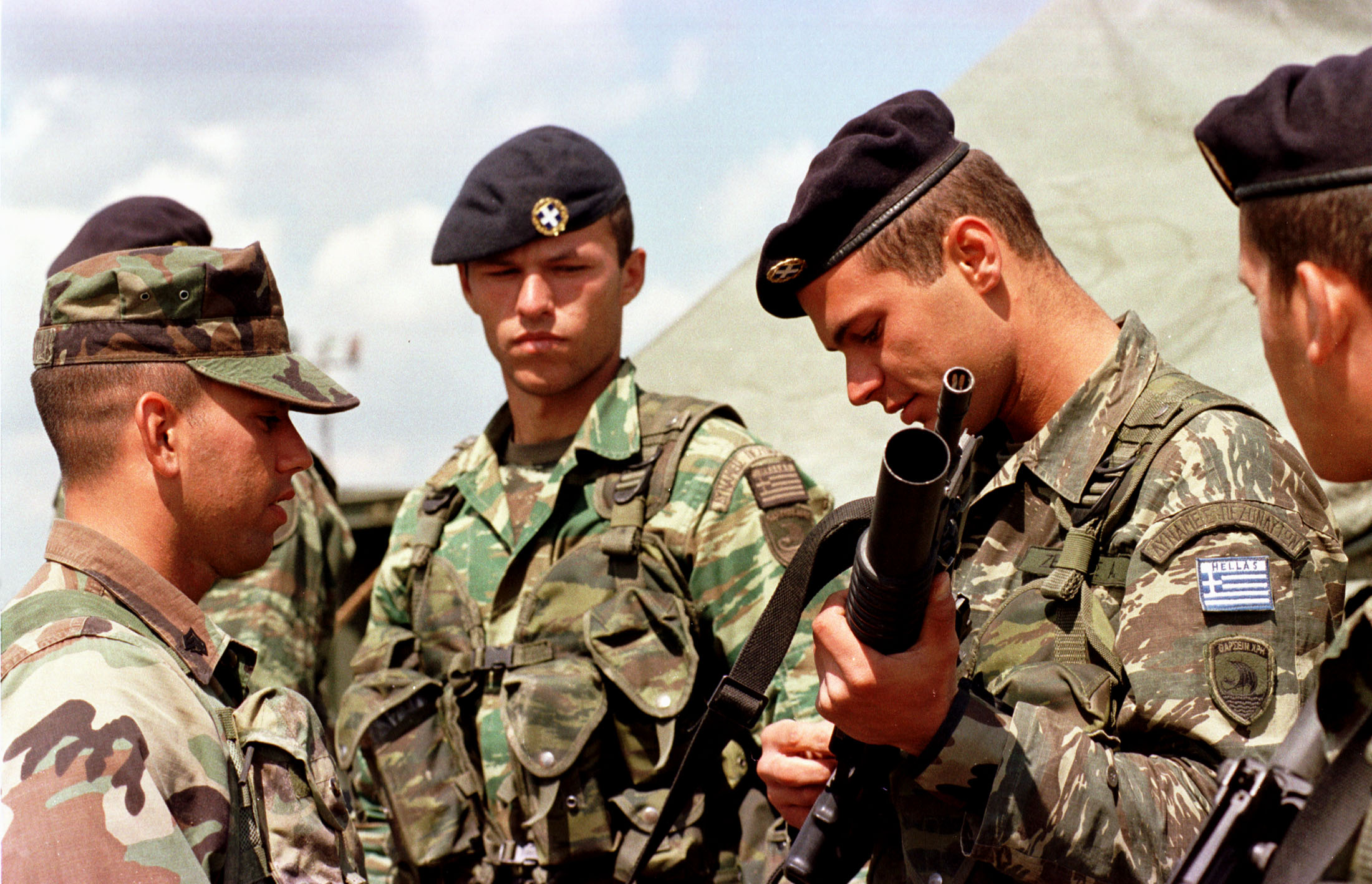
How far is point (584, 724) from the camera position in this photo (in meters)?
3.07

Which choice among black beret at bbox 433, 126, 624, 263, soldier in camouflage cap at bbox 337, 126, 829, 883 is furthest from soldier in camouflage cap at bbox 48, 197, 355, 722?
black beret at bbox 433, 126, 624, 263

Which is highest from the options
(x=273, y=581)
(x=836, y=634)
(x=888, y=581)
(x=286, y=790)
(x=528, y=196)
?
(x=528, y=196)

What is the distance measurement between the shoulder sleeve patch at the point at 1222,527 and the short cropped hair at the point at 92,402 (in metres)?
1.66

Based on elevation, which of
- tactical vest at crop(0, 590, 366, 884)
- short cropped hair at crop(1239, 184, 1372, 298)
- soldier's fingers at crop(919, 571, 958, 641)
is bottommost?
tactical vest at crop(0, 590, 366, 884)

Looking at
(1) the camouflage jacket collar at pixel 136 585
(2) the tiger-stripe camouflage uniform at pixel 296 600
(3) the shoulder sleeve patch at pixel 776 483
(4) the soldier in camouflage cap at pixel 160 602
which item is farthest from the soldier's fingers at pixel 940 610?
(2) the tiger-stripe camouflage uniform at pixel 296 600

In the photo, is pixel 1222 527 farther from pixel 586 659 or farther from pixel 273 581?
pixel 273 581

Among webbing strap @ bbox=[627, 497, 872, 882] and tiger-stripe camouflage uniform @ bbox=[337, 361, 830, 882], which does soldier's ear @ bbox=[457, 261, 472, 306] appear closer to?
tiger-stripe camouflage uniform @ bbox=[337, 361, 830, 882]

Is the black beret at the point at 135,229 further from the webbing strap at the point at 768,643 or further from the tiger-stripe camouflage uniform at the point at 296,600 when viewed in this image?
the webbing strap at the point at 768,643

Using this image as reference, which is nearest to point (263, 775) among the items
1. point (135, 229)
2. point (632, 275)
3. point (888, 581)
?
point (888, 581)

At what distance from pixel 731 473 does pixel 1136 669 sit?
153 centimetres

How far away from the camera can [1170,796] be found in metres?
1.75

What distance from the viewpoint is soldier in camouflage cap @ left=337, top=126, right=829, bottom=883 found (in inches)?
121

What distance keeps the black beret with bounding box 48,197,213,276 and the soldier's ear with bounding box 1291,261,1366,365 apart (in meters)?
3.60

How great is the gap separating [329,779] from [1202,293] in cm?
438
